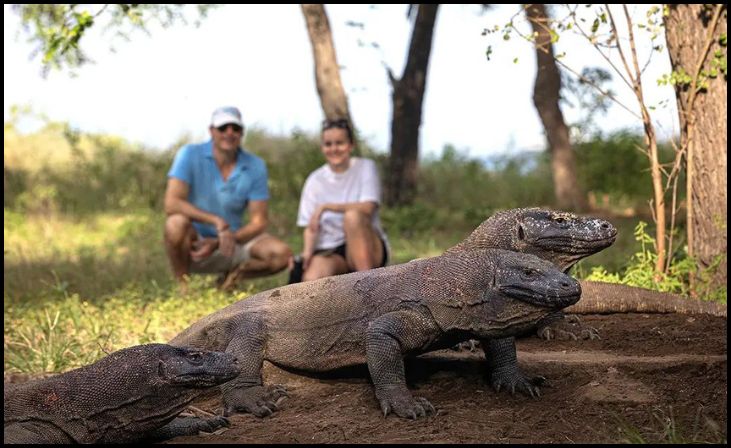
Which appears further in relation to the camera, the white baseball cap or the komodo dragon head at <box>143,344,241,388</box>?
the white baseball cap

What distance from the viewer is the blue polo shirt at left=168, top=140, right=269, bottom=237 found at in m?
7.55

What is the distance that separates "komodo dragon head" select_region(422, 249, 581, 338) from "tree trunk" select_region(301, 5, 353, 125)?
27.0ft

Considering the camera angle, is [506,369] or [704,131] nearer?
[506,369]

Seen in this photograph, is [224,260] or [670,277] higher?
[224,260]

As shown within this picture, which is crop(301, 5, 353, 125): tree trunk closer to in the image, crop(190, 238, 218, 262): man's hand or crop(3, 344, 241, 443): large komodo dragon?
crop(190, 238, 218, 262): man's hand

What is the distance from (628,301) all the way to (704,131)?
1296mm

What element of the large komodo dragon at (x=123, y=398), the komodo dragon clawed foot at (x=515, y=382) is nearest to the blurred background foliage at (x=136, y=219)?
the large komodo dragon at (x=123, y=398)

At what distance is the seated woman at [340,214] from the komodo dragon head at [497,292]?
9.32 ft

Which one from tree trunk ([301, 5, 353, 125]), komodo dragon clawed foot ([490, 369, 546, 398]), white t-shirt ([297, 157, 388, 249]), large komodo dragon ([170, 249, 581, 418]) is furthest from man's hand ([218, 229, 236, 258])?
tree trunk ([301, 5, 353, 125])

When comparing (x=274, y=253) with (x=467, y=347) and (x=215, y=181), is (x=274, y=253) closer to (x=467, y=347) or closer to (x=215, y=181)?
(x=215, y=181)

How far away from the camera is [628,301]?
545 cm

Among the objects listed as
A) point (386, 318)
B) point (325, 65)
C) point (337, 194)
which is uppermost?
point (325, 65)

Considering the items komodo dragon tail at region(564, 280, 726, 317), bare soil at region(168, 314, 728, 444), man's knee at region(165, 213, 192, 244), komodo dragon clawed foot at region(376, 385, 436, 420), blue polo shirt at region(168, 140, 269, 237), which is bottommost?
bare soil at region(168, 314, 728, 444)

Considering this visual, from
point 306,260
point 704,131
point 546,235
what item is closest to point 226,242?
point 306,260
